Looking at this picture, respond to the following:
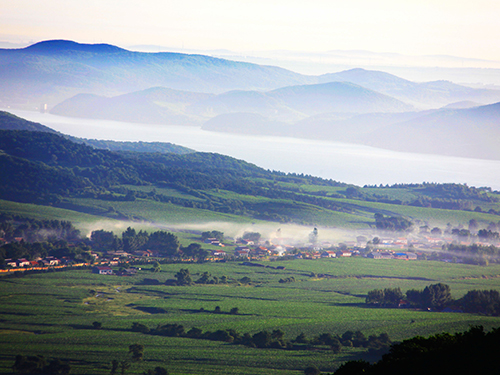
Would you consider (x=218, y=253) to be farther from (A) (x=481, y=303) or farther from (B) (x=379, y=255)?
(A) (x=481, y=303)

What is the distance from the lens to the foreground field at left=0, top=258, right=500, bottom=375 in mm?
30109

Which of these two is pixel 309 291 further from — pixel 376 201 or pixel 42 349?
pixel 376 201

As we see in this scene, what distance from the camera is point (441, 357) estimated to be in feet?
65.3

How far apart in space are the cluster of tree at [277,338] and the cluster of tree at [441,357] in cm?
1134

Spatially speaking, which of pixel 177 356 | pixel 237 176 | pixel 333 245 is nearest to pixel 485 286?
pixel 333 245

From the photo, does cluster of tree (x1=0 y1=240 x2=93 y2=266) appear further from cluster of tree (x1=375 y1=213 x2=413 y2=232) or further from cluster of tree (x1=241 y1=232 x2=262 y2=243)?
cluster of tree (x1=375 y1=213 x2=413 y2=232)

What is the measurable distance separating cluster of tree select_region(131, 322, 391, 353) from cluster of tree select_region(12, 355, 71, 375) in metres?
6.48

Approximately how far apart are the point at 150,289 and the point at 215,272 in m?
8.00

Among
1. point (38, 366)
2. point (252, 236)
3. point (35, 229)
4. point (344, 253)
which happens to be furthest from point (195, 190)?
point (38, 366)

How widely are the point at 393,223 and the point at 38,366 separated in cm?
5828

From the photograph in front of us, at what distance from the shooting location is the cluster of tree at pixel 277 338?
3266 cm

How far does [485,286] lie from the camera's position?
50469 millimetres

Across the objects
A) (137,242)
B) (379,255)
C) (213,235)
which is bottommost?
(137,242)

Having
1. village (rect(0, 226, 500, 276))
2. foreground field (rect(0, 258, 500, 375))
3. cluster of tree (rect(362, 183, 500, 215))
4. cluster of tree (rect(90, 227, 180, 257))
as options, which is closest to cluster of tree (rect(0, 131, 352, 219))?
cluster of tree (rect(362, 183, 500, 215))
